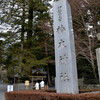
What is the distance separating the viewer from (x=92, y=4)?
1480 centimetres

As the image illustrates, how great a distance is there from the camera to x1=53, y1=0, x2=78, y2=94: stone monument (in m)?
5.18

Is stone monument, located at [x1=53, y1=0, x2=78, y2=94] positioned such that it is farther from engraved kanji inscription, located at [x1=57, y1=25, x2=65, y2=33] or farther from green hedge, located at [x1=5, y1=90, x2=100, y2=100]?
green hedge, located at [x1=5, y1=90, x2=100, y2=100]

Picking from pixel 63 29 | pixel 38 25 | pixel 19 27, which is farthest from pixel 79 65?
pixel 63 29

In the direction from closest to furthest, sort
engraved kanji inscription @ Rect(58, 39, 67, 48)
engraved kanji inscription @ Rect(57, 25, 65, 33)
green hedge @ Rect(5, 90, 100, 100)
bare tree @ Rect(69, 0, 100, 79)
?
green hedge @ Rect(5, 90, 100, 100) < engraved kanji inscription @ Rect(58, 39, 67, 48) < engraved kanji inscription @ Rect(57, 25, 65, 33) < bare tree @ Rect(69, 0, 100, 79)

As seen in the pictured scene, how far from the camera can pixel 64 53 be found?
547 centimetres

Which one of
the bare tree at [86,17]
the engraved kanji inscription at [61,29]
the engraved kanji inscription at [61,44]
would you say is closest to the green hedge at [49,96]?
the engraved kanji inscription at [61,44]

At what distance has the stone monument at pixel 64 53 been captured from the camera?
5180 mm

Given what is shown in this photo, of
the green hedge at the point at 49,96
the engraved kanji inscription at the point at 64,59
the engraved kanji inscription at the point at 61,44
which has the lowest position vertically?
the green hedge at the point at 49,96

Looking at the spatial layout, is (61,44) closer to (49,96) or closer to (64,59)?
(64,59)

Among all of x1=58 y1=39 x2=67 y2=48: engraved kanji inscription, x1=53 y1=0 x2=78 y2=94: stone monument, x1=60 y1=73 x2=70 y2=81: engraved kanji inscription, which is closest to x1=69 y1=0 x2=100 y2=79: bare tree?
x1=53 y1=0 x2=78 y2=94: stone monument

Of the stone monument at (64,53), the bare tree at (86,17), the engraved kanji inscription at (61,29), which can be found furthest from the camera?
the bare tree at (86,17)

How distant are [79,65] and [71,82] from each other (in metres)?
A: 14.1

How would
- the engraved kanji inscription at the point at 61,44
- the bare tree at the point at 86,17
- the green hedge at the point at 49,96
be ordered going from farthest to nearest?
the bare tree at the point at 86,17 → the engraved kanji inscription at the point at 61,44 → the green hedge at the point at 49,96

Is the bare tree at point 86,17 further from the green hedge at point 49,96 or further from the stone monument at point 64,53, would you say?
the green hedge at point 49,96
